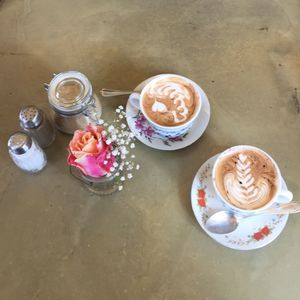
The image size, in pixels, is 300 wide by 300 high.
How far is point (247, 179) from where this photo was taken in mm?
846

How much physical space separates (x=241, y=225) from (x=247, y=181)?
0.33 ft

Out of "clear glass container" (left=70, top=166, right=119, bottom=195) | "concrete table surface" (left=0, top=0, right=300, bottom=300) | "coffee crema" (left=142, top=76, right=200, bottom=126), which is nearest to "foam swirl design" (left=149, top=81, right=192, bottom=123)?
"coffee crema" (left=142, top=76, right=200, bottom=126)

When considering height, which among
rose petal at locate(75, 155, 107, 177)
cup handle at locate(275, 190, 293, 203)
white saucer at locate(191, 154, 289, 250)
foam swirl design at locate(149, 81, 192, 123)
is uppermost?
foam swirl design at locate(149, 81, 192, 123)

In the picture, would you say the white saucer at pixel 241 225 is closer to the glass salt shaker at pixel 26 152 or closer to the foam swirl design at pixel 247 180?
the foam swirl design at pixel 247 180

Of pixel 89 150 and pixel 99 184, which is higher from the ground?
pixel 89 150

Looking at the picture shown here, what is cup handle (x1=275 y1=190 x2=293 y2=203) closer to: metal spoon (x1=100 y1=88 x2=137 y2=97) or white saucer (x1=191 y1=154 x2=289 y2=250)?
white saucer (x1=191 y1=154 x2=289 y2=250)

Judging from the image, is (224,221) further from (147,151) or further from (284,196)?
(147,151)

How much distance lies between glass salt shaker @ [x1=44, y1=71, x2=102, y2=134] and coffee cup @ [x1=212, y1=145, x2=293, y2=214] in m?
0.35

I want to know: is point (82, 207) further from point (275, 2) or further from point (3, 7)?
point (275, 2)

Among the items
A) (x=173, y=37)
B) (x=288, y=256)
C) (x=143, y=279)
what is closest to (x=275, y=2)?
(x=173, y=37)

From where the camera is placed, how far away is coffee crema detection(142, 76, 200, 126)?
918mm

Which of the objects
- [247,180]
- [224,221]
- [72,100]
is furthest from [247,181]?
[72,100]

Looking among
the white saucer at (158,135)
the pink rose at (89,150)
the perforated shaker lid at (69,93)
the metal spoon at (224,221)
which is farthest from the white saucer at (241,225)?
the perforated shaker lid at (69,93)

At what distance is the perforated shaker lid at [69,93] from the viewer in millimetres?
909
